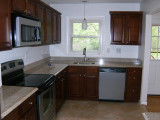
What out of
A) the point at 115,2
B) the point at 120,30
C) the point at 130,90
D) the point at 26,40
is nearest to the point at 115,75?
the point at 130,90

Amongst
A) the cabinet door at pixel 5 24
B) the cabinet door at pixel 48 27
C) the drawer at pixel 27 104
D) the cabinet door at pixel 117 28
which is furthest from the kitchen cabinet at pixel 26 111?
the cabinet door at pixel 117 28

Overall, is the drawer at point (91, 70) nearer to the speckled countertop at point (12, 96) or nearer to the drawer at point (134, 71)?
the drawer at point (134, 71)

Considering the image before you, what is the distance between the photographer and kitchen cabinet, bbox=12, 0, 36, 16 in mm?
2195

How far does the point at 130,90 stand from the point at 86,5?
8.00 ft

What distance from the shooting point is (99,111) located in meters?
3.67

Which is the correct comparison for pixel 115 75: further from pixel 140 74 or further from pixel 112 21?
pixel 112 21

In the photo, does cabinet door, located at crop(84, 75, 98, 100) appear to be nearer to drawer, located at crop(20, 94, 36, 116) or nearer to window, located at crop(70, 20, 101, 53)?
window, located at crop(70, 20, 101, 53)

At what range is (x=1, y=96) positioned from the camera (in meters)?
1.91

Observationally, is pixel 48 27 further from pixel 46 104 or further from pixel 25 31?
pixel 46 104

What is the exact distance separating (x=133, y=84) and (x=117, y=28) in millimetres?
1408

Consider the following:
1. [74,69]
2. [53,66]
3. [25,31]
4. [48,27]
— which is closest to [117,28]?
[74,69]

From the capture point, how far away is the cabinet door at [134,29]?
418 centimetres

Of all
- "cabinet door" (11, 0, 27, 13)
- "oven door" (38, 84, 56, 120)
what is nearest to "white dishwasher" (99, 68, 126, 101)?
"oven door" (38, 84, 56, 120)

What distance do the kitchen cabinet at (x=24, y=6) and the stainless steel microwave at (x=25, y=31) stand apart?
0.15 meters
